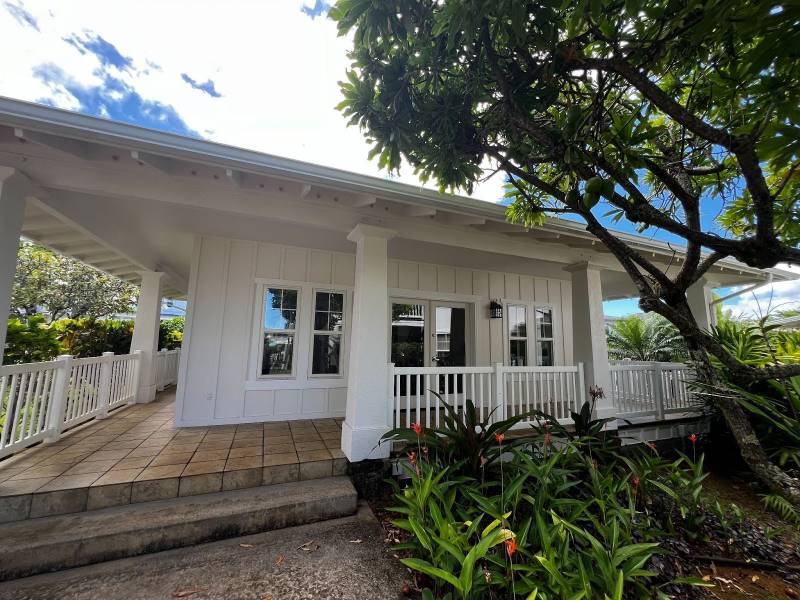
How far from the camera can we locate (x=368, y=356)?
3537mm

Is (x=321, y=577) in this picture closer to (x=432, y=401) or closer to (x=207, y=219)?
(x=432, y=401)

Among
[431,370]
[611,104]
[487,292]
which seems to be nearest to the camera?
[611,104]

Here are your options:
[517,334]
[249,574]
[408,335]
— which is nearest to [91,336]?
[408,335]

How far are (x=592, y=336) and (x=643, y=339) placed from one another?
5420 millimetres

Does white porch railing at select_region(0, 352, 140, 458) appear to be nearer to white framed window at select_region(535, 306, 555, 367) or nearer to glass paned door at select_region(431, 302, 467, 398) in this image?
glass paned door at select_region(431, 302, 467, 398)

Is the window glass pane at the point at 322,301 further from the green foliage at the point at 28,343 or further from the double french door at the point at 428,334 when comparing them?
the green foliage at the point at 28,343

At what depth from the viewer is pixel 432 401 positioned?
5.38 meters

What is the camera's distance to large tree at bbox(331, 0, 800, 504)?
5.47 feet

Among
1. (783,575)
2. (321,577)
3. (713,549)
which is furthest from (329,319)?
(783,575)

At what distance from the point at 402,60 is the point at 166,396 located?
7709 mm

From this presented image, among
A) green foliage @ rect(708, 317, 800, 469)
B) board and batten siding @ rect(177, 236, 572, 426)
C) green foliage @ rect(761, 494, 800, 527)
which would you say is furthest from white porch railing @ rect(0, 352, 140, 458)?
green foliage @ rect(761, 494, 800, 527)

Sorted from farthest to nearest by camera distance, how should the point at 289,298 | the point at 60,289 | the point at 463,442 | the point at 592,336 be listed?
the point at 60,289 → the point at 289,298 → the point at 592,336 → the point at 463,442

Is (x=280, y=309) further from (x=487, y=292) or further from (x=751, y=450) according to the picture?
(x=751, y=450)

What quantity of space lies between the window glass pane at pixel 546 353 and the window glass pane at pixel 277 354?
195 inches
